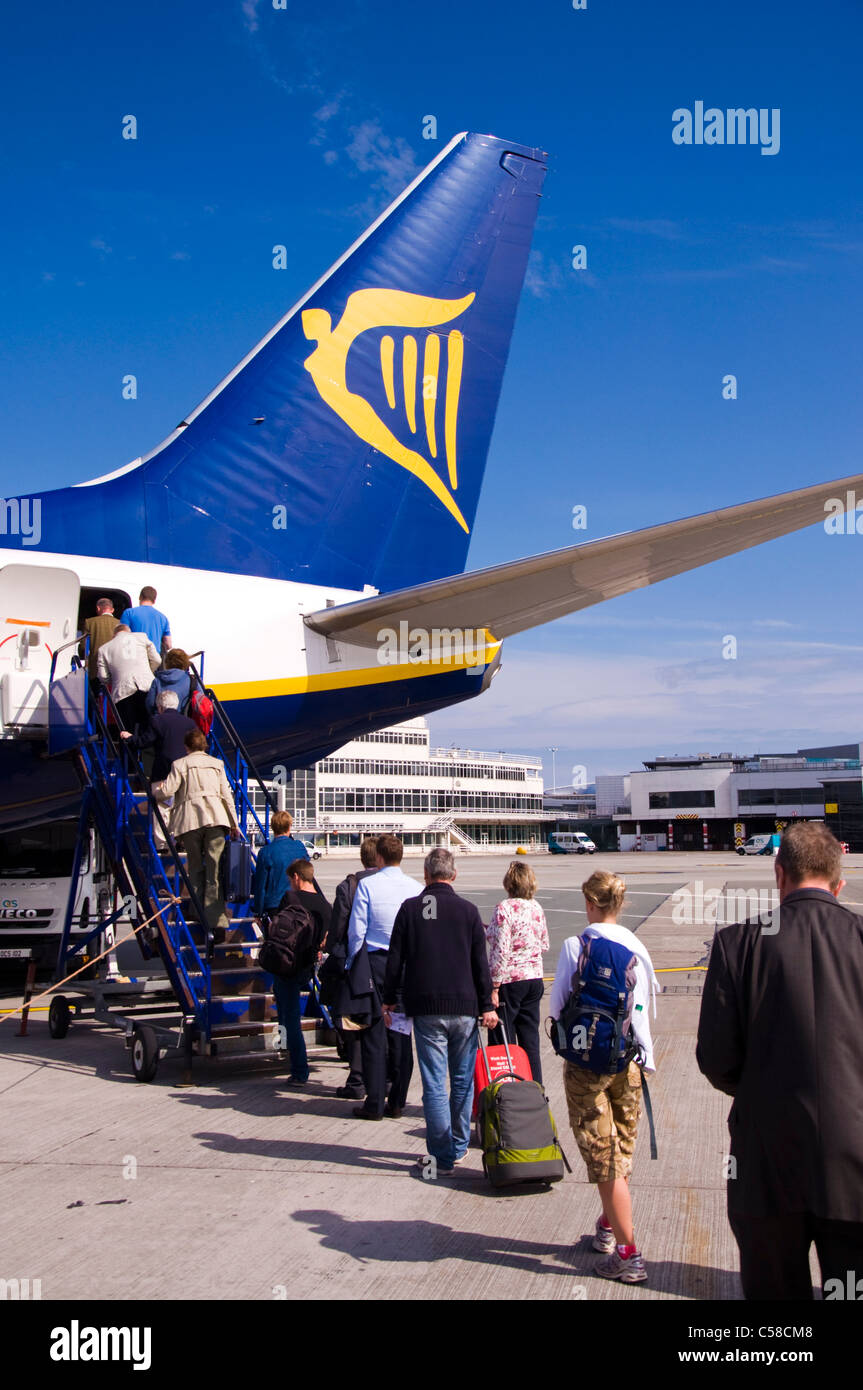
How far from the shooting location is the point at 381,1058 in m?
7.55

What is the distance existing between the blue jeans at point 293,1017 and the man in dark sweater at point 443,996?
6.14 ft

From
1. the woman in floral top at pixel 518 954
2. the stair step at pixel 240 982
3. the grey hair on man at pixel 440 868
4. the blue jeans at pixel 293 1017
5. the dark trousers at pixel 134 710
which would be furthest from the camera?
the dark trousers at pixel 134 710

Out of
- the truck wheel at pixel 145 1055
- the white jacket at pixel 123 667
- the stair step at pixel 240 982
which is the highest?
the white jacket at pixel 123 667

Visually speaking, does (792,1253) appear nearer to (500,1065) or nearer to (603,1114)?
(603,1114)

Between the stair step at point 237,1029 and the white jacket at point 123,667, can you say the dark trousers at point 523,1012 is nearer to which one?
the stair step at point 237,1029

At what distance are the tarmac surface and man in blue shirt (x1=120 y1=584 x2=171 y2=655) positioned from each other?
13.5ft

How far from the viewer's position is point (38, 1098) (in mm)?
8156

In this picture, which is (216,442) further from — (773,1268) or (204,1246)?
(773,1268)

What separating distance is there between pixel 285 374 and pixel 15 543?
419 centimetres

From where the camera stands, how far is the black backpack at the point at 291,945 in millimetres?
7961

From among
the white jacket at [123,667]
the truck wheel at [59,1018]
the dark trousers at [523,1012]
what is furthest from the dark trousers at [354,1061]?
the white jacket at [123,667]

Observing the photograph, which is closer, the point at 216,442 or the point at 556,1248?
the point at 556,1248

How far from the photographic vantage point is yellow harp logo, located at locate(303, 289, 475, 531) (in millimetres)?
14328

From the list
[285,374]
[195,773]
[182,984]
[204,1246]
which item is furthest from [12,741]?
[204,1246]
